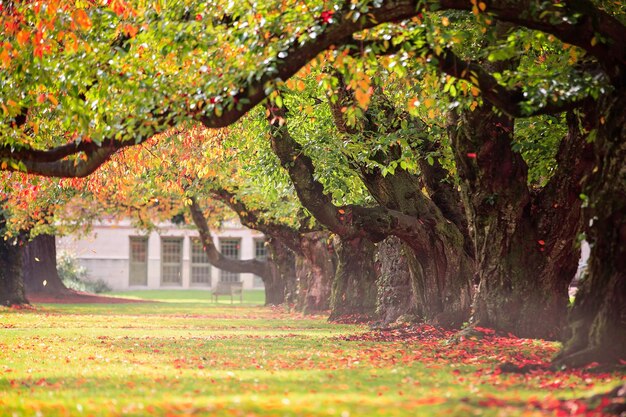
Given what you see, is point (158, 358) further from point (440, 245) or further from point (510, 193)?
point (440, 245)

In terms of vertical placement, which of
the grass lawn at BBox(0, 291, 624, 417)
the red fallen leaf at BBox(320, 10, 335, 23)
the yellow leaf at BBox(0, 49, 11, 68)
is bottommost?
the grass lawn at BBox(0, 291, 624, 417)

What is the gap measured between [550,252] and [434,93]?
3355mm

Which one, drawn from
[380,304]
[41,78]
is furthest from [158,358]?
[380,304]

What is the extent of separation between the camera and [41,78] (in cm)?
1392

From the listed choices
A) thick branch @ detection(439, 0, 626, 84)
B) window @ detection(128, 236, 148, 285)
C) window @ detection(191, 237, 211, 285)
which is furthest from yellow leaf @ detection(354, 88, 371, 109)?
window @ detection(191, 237, 211, 285)

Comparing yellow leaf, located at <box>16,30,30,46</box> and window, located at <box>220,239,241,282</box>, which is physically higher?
yellow leaf, located at <box>16,30,30,46</box>

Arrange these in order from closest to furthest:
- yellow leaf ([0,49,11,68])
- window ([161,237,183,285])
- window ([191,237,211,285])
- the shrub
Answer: yellow leaf ([0,49,11,68]) → the shrub → window ([161,237,183,285]) → window ([191,237,211,285])

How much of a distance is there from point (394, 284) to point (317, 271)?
10.2 m

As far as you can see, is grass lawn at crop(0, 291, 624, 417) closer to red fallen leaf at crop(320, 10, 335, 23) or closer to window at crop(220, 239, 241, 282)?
red fallen leaf at crop(320, 10, 335, 23)

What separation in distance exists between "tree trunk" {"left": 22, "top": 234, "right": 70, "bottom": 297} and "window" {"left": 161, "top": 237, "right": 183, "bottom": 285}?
28.3 metres

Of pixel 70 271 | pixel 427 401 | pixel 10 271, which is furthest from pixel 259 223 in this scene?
pixel 427 401

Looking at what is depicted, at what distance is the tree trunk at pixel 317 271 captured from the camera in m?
35.6

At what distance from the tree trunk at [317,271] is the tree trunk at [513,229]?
1797 cm

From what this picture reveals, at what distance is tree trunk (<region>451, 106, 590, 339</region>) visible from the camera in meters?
16.7
